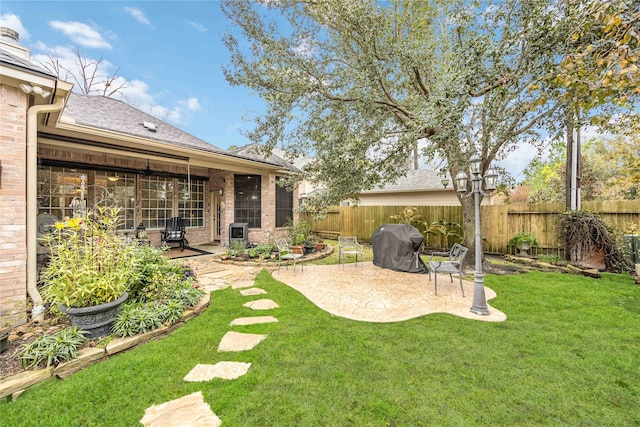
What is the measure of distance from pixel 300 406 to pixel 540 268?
753cm

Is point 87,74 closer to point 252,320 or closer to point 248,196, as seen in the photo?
point 248,196

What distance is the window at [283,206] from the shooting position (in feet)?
32.8

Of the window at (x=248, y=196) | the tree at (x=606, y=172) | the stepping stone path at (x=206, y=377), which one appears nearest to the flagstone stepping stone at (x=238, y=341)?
the stepping stone path at (x=206, y=377)

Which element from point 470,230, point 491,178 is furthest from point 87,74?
point 470,230

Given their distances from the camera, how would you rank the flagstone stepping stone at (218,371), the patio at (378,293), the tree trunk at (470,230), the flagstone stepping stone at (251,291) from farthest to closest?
the tree trunk at (470,230) → the flagstone stepping stone at (251,291) → the patio at (378,293) → the flagstone stepping stone at (218,371)

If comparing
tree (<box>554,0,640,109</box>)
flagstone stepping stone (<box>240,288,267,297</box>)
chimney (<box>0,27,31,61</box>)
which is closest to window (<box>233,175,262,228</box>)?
flagstone stepping stone (<box>240,288,267,297</box>)

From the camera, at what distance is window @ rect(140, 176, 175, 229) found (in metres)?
8.75

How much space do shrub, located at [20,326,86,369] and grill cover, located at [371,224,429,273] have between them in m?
5.86

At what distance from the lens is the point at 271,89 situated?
6789mm

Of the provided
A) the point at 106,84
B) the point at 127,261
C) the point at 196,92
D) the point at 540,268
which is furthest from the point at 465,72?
the point at 106,84

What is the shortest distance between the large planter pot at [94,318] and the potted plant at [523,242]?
9558mm

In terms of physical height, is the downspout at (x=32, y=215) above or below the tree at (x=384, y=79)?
below

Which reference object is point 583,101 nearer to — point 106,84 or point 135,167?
point 135,167

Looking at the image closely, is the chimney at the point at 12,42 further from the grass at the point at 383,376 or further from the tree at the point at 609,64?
the tree at the point at 609,64
